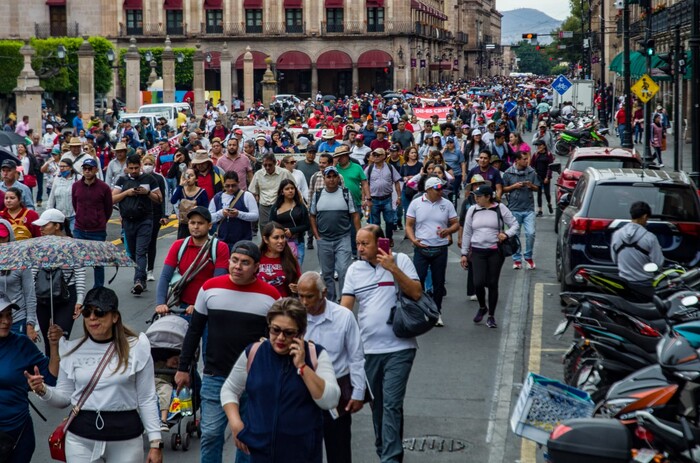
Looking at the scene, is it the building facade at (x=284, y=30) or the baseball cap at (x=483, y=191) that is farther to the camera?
the building facade at (x=284, y=30)

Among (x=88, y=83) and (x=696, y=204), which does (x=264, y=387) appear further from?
(x=88, y=83)

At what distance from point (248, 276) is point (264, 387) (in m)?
1.67

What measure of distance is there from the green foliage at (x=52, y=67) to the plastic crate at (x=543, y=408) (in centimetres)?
5893

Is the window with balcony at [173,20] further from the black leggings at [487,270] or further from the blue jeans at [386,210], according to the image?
the black leggings at [487,270]

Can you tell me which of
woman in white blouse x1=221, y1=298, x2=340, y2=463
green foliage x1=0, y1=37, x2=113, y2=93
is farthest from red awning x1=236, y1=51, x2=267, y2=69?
woman in white blouse x1=221, y1=298, x2=340, y2=463

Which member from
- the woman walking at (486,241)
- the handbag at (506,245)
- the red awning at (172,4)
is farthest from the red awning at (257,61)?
the handbag at (506,245)

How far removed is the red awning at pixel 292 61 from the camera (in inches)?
3688

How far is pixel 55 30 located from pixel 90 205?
75.1m

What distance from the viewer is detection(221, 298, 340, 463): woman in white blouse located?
6.14 metres

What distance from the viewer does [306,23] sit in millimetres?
93812

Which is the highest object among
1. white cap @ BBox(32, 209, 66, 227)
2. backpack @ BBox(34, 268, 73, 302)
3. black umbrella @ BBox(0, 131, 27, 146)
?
black umbrella @ BBox(0, 131, 27, 146)

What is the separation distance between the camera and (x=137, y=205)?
15.4 meters

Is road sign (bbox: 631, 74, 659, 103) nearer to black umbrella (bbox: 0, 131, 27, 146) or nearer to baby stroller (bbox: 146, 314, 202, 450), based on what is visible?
black umbrella (bbox: 0, 131, 27, 146)

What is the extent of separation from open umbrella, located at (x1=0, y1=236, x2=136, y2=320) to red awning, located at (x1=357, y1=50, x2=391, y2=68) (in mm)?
86469
